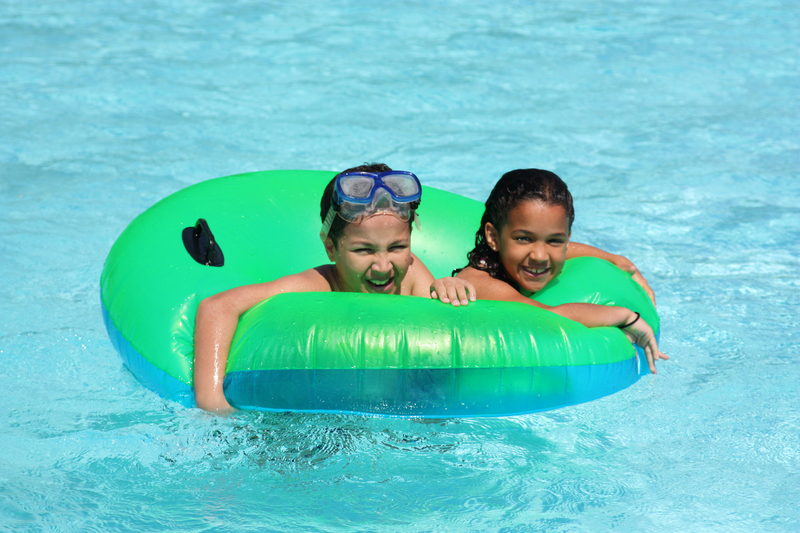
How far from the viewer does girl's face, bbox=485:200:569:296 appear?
9.96 feet

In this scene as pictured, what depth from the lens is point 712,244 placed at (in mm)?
5031

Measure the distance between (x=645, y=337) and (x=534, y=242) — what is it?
1.79ft

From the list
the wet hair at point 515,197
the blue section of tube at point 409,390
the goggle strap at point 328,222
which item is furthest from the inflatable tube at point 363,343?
the goggle strap at point 328,222

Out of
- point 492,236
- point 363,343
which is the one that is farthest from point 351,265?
point 492,236

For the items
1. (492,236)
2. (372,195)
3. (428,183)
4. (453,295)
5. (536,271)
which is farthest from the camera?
(428,183)

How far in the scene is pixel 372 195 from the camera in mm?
2891

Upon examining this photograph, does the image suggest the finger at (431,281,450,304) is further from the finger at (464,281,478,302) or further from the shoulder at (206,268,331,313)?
the shoulder at (206,268,331,313)

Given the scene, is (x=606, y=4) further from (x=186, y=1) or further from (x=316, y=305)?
(x=316, y=305)

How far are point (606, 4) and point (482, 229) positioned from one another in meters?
8.42

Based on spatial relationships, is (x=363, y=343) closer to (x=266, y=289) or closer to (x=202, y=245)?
(x=266, y=289)

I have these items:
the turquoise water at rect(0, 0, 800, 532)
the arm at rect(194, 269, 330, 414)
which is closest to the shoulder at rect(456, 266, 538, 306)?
the turquoise water at rect(0, 0, 800, 532)

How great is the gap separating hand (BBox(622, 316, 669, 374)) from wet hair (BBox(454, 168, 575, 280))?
44cm

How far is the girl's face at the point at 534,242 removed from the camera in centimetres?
304

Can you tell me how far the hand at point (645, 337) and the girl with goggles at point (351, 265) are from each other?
0.67 metres
